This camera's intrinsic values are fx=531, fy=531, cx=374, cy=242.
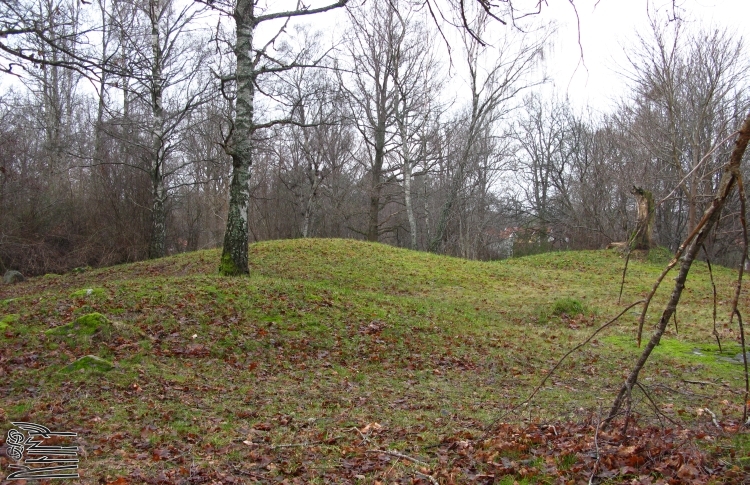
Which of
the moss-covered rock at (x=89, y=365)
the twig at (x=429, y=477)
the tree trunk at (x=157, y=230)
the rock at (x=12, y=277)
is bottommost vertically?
the twig at (x=429, y=477)

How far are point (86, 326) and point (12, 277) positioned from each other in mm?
11126

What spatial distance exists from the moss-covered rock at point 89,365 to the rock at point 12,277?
39.0 ft

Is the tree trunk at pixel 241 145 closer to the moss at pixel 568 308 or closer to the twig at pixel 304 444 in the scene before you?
the moss at pixel 568 308

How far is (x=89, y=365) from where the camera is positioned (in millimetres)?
5648

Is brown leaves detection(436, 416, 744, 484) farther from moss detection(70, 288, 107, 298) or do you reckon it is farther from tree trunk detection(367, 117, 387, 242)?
tree trunk detection(367, 117, 387, 242)

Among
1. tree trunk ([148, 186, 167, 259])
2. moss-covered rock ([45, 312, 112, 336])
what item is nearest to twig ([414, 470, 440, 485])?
moss-covered rock ([45, 312, 112, 336])

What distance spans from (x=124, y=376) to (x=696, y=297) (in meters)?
12.8

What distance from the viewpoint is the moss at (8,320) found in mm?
6723

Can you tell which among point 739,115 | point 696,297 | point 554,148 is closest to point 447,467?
point 696,297

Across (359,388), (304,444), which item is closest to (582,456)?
(304,444)

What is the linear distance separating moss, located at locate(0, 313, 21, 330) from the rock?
31.3ft

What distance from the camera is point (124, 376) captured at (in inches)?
221

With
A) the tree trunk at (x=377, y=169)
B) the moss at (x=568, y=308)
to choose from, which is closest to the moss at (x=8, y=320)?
the moss at (x=568, y=308)

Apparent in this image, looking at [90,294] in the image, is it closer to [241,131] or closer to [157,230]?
[241,131]
